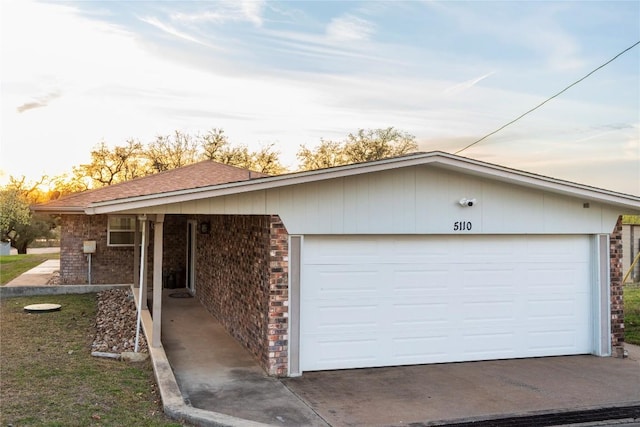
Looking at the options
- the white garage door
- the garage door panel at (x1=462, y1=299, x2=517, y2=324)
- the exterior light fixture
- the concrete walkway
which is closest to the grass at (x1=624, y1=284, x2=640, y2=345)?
the white garage door

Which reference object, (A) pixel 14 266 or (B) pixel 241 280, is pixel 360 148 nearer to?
(A) pixel 14 266

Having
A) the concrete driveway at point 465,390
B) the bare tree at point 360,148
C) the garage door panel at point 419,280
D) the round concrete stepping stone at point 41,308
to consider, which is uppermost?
the bare tree at point 360,148

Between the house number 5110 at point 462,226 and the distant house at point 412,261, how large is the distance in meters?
0.02

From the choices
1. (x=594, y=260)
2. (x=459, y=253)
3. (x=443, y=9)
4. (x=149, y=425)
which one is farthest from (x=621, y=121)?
(x=149, y=425)

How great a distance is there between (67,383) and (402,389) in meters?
4.38

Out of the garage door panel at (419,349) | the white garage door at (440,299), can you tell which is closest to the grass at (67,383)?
the white garage door at (440,299)

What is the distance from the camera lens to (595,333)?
9.14 m

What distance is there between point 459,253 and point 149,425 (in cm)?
536

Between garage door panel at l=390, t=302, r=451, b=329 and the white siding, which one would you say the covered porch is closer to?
the white siding

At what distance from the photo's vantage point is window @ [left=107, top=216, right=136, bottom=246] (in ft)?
55.6

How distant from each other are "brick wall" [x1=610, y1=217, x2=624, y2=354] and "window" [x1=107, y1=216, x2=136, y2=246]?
13.6 metres

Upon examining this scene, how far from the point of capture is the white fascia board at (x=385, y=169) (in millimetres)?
7117

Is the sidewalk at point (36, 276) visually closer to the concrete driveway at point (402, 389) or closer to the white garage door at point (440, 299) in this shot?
the concrete driveway at point (402, 389)

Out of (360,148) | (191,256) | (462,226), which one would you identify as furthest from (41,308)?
(360,148)
